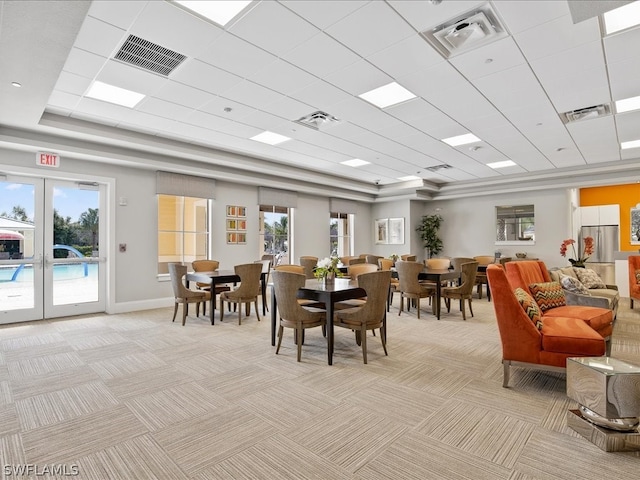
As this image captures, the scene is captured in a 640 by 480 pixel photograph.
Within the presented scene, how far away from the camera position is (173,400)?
9.50 feet

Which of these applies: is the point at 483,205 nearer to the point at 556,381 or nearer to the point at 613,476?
the point at 556,381

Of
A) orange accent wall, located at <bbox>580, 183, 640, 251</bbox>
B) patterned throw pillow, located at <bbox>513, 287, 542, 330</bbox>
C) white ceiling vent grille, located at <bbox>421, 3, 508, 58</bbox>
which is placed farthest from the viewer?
orange accent wall, located at <bbox>580, 183, 640, 251</bbox>

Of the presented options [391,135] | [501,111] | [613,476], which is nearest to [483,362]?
[613,476]

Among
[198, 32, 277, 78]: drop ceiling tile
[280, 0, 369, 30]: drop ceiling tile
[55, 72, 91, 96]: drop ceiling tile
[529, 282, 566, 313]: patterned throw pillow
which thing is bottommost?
[529, 282, 566, 313]: patterned throw pillow

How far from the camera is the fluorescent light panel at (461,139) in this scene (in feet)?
19.8

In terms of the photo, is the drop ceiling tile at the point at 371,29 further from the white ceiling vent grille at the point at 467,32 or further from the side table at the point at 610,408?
the side table at the point at 610,408

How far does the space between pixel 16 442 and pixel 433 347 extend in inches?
158

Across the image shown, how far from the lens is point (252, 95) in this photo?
14.2 feet

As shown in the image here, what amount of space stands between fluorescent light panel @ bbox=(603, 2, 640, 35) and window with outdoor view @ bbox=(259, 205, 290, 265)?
7.30 m

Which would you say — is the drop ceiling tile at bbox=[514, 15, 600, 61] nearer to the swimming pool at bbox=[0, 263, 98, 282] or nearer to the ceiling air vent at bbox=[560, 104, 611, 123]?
the ceiling air vent at bbox=[560, 104, 611, 123]

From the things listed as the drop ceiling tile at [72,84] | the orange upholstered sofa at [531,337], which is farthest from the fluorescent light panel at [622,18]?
the drop ceiling tile at [72,84]

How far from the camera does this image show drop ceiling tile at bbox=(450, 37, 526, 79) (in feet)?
10.9

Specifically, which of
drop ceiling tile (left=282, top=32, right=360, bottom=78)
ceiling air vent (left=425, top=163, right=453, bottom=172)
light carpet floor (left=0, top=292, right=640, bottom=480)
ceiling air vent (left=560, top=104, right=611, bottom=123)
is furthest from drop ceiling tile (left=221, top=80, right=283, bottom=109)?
ceiling air vent (left=425, top=163, right=453, bottom=172)

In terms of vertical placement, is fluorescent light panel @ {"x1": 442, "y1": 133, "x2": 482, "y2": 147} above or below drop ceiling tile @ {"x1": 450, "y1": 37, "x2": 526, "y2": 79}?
below
